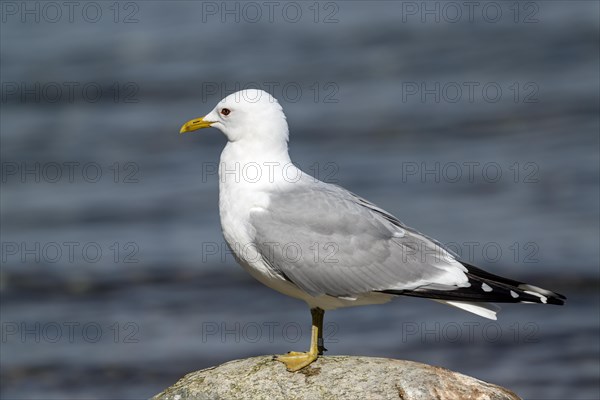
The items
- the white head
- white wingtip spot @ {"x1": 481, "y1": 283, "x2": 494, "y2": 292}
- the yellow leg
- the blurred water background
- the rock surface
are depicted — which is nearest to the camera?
the rock surface

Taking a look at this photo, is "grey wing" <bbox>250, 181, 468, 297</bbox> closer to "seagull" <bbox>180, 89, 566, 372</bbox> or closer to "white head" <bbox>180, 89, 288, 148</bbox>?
"seagull" <bbox>180, 89, 566, 372</bbox>

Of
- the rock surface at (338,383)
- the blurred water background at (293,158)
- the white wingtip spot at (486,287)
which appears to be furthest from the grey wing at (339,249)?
the blurred water background at (293,158)

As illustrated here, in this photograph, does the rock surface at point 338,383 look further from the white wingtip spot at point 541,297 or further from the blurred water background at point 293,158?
the blurred water background at point 293,158

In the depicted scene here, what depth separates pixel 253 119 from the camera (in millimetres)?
6824

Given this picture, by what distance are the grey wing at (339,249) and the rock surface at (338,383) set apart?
0.51 meters

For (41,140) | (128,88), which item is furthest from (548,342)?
(128,88)

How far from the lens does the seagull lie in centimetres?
644

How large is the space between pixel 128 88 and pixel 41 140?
2.60 m

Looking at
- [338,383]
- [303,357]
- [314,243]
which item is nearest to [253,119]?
[314,243]

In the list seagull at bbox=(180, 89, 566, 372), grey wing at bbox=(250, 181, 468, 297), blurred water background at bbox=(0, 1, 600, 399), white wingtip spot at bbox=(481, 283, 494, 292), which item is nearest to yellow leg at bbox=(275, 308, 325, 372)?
seagull at bbox=(180, 89, 566, 372)

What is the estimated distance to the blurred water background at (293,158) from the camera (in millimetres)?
10250

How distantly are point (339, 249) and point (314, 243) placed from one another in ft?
0.55

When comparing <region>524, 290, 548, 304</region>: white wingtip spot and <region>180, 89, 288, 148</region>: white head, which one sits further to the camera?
<region>180, 89, 288, 148</region>: white head

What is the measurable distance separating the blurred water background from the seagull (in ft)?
10.0
